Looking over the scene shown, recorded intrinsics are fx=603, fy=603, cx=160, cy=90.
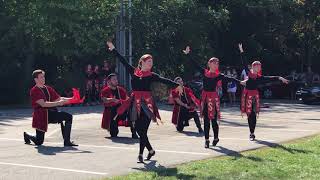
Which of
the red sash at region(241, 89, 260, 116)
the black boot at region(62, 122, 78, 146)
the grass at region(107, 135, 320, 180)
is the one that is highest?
the red sash at region(241, 89, 260, 116)

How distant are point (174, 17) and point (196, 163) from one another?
22.1 metres

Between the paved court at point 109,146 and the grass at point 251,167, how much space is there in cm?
52

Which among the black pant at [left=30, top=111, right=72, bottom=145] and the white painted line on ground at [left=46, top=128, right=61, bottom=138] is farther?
the white painted line on ground at [left=46, top=128, right=61, bottom=138]

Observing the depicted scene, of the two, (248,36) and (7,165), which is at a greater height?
(248,36)

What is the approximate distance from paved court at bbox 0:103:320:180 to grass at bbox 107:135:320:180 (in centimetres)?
52

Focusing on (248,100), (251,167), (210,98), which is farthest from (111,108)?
(251,167)

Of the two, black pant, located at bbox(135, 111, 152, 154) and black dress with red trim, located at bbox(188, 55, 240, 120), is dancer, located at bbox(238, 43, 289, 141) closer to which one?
black dress with red trim, located at bbox(188, 55, 240, 120)

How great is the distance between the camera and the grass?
29.4ft

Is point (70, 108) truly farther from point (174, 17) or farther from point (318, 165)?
point (318, 165)

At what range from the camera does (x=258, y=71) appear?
46.5 feet

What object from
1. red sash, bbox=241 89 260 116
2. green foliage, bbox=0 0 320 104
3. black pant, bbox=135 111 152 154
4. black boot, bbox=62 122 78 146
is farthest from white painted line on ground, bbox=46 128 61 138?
green foliage, bbox=0 0 320 104

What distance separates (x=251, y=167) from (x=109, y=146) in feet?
13.8

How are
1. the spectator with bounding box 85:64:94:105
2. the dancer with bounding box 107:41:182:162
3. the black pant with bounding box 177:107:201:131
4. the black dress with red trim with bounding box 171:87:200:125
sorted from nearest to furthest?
the dancer with bounding box 107:41:182:162, the black pant with bounding box 177:107:201:131, the black dress with red trim with bounding box 171:87:200:125, the spectator with bounding box 85:64:94:105

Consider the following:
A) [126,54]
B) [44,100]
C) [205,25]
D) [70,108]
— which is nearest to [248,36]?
[205,25]
